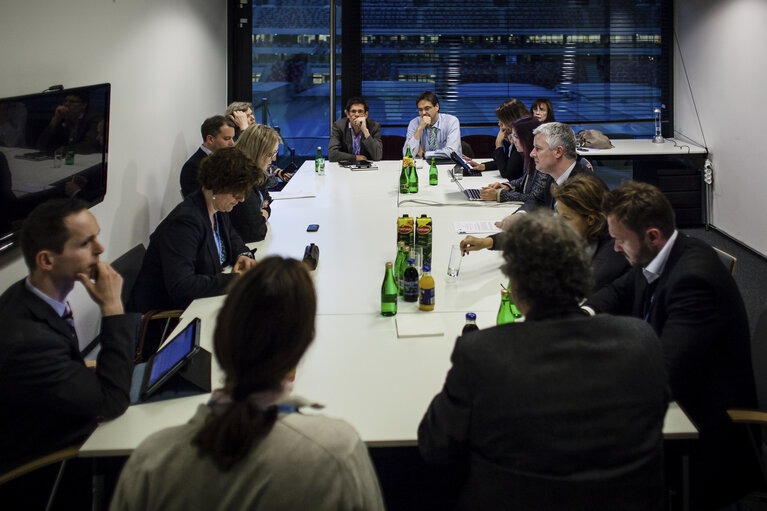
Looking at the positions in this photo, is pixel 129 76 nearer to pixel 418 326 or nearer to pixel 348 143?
pixel 348 143

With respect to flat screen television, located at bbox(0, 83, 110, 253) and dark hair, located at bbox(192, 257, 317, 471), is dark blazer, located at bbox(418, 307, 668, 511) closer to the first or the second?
dark hair, located at bbox(192, 257, 317, 471)

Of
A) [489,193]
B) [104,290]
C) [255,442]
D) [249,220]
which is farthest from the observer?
[489,193]

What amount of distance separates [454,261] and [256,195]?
4.52 feet

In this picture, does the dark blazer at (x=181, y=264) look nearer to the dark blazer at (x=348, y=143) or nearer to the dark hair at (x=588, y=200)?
the dark hair at (x=588, y=200)

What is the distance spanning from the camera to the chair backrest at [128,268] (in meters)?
2.91

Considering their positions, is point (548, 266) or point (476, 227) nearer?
→ point (548, 266)

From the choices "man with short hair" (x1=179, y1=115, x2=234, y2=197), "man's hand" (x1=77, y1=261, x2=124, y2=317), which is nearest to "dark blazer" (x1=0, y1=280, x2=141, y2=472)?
"man's hand" (x1=77, y1=261, x2=124, y2=317)

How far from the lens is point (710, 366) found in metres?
1.88

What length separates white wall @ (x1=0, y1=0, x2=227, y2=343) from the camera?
304 cm

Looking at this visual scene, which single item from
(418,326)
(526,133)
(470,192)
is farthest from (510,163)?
(418,326)

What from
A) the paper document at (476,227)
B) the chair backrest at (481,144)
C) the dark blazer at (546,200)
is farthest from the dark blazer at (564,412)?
the chair backrest at (481,144)

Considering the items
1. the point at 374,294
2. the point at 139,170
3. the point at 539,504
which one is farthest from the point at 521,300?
the point at 139,170

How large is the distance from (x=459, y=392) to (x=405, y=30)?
6.33 metres

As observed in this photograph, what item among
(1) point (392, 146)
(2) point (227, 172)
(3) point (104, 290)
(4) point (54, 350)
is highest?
(1) point (392, 146)
